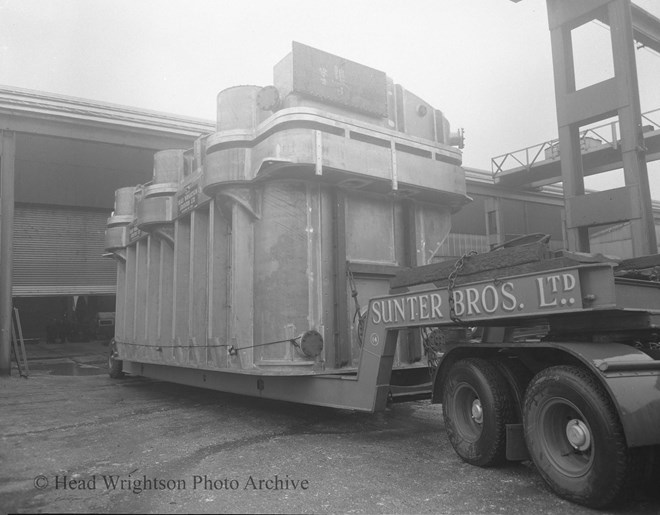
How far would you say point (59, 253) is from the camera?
2253cm

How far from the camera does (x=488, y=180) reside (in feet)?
86.6

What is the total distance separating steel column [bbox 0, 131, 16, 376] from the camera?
14156 mm

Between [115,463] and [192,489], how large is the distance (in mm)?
1300

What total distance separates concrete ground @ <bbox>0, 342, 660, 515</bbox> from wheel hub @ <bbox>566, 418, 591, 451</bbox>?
0.40m

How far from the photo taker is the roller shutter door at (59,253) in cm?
2188

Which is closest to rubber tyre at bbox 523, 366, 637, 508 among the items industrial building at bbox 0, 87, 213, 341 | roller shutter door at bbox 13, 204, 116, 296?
industrial building at bbox 0, 87, 213, 341

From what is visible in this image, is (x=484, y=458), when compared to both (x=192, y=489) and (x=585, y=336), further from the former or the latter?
(x=192, y=489)

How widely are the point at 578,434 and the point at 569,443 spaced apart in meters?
0.17

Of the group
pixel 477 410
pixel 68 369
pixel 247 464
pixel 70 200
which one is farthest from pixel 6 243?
pixel 477 410

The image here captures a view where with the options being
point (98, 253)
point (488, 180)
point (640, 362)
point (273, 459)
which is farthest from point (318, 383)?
point (488, 180)

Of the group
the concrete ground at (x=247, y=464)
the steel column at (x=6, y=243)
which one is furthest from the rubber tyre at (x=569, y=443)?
the steel column at (x=6, y=243)

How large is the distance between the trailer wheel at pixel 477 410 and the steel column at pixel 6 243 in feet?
43.2

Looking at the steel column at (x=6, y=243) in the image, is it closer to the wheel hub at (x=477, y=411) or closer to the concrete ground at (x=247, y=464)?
the concrete ground at (x=247, y=464)

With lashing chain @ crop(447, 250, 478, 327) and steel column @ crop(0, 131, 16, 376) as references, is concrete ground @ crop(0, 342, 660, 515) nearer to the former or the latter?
lashing chain @ crop(447, 250, 478, 327)
